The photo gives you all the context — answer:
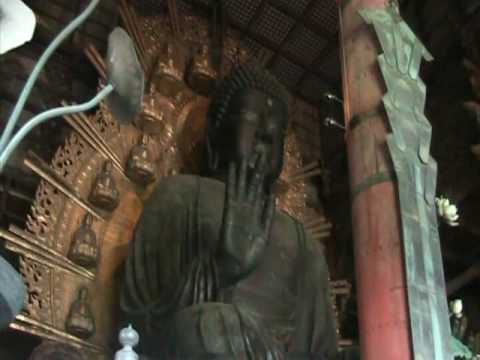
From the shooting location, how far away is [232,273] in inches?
126

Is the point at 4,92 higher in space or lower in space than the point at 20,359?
higher

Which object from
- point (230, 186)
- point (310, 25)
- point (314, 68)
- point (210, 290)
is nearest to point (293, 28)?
point (310, 25)

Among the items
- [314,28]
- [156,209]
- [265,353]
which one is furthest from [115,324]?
[314,28]

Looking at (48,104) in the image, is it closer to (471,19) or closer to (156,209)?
(156,209)

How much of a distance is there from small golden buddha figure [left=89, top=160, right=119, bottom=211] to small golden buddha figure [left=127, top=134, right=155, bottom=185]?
183 millimetres

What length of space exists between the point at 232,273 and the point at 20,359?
1396 millimetres

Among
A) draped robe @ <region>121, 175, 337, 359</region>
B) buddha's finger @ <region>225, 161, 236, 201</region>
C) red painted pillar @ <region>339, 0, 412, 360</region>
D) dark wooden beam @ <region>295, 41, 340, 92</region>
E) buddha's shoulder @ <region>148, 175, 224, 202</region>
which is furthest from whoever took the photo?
dark wooden beam @ <region>295, 41, 340, 92</region>

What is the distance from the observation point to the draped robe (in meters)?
2.92

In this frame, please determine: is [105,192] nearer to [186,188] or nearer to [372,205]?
[186,188]

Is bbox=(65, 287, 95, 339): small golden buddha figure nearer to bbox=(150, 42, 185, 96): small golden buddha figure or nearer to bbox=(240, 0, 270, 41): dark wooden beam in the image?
bbox=(150, 42, 185, 96): small golden buddha figure

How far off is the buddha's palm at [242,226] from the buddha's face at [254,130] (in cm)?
27

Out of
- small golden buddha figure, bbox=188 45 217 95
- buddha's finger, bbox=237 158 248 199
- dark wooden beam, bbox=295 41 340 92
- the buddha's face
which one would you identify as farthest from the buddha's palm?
dark wooden beam, bbox=295 41 340 92

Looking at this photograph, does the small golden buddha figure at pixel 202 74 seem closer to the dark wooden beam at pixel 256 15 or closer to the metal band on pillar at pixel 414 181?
the dark wooden beam at pixel 256 15

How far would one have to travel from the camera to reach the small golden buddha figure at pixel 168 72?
4.19m
